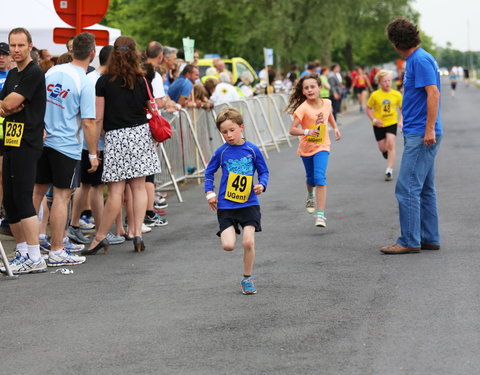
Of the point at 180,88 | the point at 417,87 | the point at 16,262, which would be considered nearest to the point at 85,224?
the point at 16,262

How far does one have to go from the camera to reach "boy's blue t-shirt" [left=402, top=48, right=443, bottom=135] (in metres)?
8.64

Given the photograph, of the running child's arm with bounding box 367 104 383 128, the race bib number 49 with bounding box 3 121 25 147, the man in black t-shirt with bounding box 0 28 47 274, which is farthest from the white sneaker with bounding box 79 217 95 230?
the running child's arm with bounding box 367 104 383 128

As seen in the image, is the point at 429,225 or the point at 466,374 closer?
the point at 466,374

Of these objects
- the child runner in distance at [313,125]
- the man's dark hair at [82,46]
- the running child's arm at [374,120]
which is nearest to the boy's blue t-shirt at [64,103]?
the man's dark hair at [82,46]

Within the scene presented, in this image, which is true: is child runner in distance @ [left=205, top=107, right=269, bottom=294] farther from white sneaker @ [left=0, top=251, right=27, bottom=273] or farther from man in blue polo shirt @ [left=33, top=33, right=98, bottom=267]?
white sneaker @ [left=0, top=251, right=27, bottom=273]

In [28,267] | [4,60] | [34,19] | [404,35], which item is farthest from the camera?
[34,19]

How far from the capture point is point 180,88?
45.5 ft

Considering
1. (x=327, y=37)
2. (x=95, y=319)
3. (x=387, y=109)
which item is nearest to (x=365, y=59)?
(x=327, y=37)

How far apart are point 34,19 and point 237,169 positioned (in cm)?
822

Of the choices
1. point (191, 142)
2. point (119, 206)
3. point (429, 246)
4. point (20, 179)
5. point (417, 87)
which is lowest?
point (429, 246)

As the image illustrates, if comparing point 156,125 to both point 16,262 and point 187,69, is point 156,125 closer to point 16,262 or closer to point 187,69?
point 16,262

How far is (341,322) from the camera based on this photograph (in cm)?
633

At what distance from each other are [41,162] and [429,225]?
3.53m

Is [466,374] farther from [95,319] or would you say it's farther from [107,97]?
[107,97]
